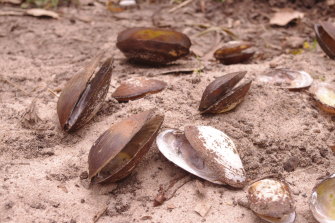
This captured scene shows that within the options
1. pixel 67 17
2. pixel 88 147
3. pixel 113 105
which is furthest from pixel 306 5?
pixel 88 147

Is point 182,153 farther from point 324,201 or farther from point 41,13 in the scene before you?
point 41,13

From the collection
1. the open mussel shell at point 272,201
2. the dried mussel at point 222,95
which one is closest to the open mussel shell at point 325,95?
the dried mussel at point 222,95

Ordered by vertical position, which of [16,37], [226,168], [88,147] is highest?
[226,168]

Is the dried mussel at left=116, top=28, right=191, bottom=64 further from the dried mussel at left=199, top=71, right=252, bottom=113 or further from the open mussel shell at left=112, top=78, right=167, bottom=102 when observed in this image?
the dried mussel at left=199, top=71, right=252, bottom=113

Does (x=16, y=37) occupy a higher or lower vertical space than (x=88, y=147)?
lower

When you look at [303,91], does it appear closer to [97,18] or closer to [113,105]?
[113,105]
